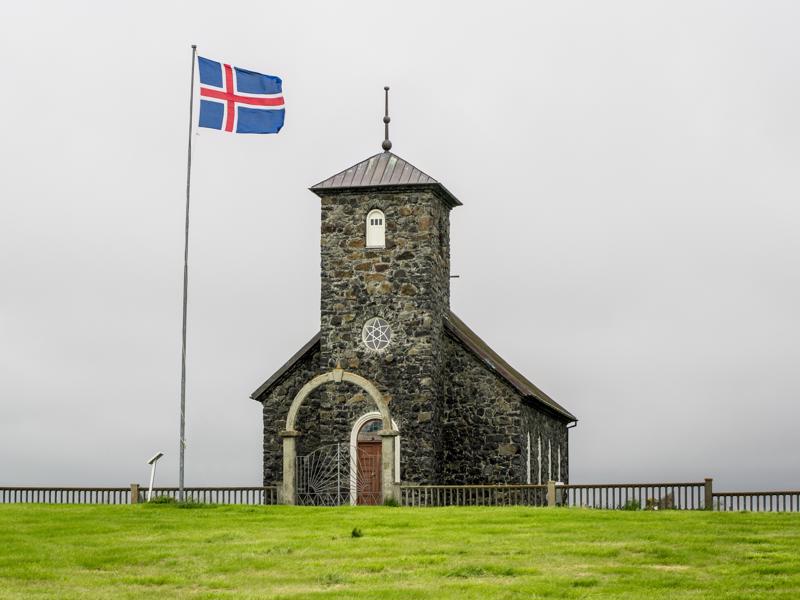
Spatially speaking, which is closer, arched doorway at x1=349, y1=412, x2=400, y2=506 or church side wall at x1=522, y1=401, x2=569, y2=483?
arched doorway at x1=349, y1=412, x2=400, y2=506

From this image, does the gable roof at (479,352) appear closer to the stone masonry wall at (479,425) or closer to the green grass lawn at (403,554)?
the stone masonry wall at (479,425)

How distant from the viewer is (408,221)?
44406mm

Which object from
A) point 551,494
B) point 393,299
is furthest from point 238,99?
point 551,494

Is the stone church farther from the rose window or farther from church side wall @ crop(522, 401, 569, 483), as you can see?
church side wall @ crop(522, 401, 569, 483)

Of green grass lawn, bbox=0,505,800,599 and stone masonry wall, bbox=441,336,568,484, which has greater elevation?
stone masonry wall, bbox=441,336,568,484

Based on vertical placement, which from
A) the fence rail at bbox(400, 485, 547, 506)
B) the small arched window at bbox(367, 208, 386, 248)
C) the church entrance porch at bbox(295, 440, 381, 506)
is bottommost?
the fence rail at bbox(400, 485, 547, 506)

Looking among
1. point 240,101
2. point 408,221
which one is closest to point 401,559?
point 240,101

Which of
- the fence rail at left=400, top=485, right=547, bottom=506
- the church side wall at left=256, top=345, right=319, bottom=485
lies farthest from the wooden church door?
the church side wall at left=256, top=345, right=319, bottom=485

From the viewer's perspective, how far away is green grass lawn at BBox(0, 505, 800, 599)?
75.1 feet

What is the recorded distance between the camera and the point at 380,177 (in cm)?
4488

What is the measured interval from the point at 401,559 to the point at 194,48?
58.5 feet

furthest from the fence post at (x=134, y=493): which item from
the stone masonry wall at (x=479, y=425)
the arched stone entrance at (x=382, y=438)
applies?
the stone masonry wall at (x=479, y=425)

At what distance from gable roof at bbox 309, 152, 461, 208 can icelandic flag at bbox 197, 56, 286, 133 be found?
5.47m

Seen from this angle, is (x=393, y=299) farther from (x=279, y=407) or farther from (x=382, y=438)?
(x=382, y=438)
